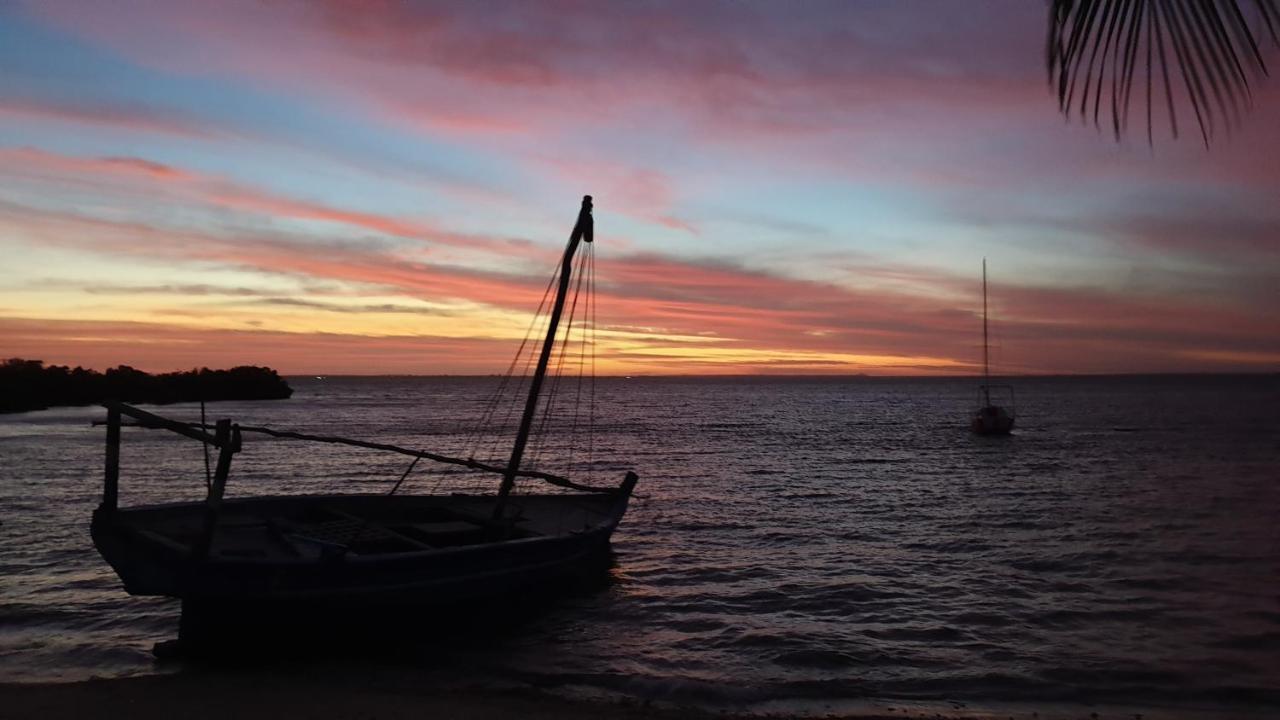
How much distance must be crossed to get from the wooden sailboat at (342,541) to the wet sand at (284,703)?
56.3 inches

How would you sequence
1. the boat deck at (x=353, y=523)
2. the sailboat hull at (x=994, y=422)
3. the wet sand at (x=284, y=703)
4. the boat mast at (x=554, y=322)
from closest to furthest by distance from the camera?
the wet sand at (x=284, y=703)
the boat deck at (x=353, y=523)
the boat mast at (x=554, y=322)
the sailboat hull at (x=994, y=422)

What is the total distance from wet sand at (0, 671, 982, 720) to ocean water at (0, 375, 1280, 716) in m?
1.20

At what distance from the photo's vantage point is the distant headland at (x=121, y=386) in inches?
3597

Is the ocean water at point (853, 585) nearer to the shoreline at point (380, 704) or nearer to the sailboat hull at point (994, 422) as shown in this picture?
the shoreline at point (380, 704)

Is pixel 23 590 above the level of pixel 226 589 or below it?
below

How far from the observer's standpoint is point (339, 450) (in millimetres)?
55031

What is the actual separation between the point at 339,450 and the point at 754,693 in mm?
47551

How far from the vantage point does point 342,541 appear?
16.0m

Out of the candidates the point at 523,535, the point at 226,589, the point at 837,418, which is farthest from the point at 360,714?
the point at 837,418

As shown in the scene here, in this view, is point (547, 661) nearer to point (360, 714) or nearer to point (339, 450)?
point (360, 714)

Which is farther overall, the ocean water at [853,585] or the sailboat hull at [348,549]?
the ocean water at [853,585]

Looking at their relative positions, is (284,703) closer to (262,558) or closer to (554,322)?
(262,558)

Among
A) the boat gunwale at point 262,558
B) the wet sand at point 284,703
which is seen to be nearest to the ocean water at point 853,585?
the wet sand at point 284,703

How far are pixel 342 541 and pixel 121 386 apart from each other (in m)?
116
